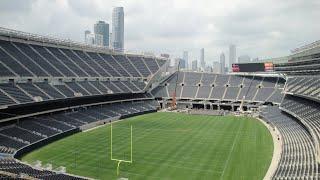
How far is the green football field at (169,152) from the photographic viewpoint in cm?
3688

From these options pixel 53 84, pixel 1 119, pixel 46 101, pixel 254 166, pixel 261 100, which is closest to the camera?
pixel 254 166

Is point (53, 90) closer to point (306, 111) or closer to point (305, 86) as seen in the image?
point (306, 111)

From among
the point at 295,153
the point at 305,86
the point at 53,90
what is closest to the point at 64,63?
the point at 53,90

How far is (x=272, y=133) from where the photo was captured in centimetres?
5841

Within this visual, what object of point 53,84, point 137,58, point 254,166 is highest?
point 137,58

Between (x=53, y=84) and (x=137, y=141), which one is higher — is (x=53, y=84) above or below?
above

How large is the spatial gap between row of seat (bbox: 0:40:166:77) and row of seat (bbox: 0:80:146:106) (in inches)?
83.3

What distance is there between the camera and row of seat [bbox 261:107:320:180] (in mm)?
31862

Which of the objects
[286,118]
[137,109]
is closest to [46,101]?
[137,109]

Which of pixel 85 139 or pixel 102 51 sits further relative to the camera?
pixel 102 51

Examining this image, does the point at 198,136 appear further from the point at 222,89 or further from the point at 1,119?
the point at 222,89

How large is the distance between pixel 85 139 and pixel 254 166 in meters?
24.0

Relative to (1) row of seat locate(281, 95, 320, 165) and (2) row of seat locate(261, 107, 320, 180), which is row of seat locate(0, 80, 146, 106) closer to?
(2) row of seat locate(261, 107, 320, 180)

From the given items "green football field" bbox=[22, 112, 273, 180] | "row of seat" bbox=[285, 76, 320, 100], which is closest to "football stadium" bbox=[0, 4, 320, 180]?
"green football field" bbox=[22, 112, 273, 180]
